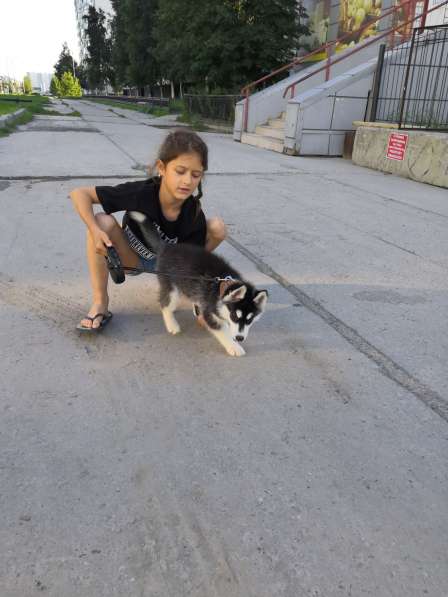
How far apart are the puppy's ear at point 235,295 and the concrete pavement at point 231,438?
15.1 inches

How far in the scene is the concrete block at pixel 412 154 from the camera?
8391 millimetres

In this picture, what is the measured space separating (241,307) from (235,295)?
0.09m

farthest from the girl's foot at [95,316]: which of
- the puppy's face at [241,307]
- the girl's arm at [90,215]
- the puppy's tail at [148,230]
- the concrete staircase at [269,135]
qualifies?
the concrete staircase at [269,135]

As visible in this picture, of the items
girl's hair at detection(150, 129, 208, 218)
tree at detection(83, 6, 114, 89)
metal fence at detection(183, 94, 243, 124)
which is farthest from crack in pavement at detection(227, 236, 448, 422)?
tree at detection(83, 6, 114, 89)

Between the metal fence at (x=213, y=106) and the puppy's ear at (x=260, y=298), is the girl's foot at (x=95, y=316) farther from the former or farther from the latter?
the metal fence at (x=213, y=106)

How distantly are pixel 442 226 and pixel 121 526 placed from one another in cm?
538

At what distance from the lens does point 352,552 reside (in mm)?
1563

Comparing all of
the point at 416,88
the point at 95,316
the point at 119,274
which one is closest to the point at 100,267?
the point at 119,274

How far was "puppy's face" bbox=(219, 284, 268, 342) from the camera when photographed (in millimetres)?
2613

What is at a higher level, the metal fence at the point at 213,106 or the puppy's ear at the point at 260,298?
the metal fence at the point at 213,106

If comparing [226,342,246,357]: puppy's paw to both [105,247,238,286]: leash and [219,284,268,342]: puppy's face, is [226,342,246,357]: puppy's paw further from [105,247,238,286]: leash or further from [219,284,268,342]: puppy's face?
[105,247,238,286]: leash

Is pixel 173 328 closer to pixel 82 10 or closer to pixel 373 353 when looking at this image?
pixel 373 353

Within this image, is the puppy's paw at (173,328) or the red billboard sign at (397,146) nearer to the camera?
→ the puppy's paw at (173,328)

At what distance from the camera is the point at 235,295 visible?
2594 millimetres
